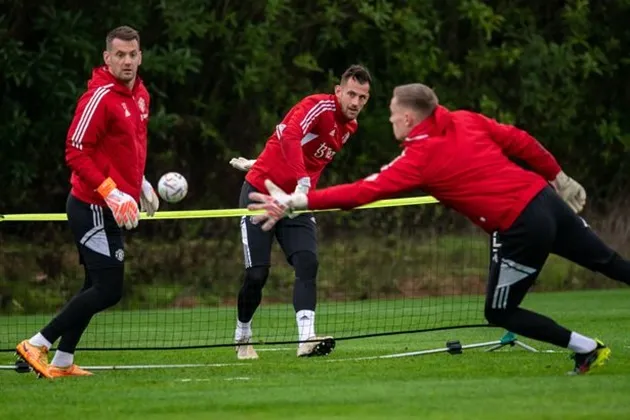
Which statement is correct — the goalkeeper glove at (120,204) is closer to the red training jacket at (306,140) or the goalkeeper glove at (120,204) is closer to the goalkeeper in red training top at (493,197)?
the goalkeeper in red training top at (493,197)

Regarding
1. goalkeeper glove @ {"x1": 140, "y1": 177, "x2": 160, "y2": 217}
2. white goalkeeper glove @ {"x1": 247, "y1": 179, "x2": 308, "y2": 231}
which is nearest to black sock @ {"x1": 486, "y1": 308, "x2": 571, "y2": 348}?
white goalkeeper glove @ {"x1": 247, "y1": 179, "x2": 308, "y2": 231}

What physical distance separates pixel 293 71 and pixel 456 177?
16907 mm

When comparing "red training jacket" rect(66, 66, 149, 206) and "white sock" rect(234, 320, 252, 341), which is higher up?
"red training jacket" rect(66, 66, 149, 206)

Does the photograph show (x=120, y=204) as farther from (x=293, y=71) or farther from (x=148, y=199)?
(x=293, y=71)

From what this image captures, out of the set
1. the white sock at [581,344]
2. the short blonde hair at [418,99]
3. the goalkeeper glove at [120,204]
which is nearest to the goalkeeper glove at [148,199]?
the goalkeeper glove at [120,204]

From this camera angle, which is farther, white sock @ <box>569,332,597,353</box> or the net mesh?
the net mesh

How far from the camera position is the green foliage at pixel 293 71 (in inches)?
967

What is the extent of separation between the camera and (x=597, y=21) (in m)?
29.8

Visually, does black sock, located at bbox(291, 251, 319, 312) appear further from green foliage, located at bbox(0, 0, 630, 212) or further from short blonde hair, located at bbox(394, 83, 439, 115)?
green foliage, located at bbox(0, 0, 630, 212)

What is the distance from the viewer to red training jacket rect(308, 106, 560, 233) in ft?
35.3

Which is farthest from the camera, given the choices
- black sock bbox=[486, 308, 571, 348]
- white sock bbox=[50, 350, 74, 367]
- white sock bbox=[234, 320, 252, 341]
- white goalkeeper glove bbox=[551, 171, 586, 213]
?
white sock bbox=[234, 320, 252, 341]

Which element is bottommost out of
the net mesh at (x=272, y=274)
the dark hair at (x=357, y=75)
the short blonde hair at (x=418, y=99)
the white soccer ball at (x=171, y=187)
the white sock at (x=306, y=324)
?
the net mesh at (x=272, y=274)

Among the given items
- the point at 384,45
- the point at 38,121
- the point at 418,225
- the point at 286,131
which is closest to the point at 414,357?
the point at 286,131

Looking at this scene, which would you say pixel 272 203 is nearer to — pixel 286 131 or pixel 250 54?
pixel 286 131
